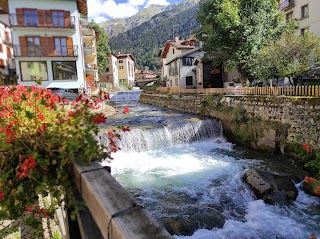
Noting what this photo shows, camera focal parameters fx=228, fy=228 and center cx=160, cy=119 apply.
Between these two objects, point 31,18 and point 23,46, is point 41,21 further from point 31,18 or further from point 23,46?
point 23,46

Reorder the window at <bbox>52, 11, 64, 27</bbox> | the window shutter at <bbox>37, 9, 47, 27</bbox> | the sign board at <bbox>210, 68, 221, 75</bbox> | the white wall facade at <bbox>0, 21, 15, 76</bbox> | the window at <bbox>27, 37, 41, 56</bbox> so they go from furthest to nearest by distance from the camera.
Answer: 1. the white wall facade at <bbox>0, 21, 15, 76</bbox>
2. the sign board at <bbox>210, 68, 221, 75</bbox>
3. the window at <bbox>52, 11, 64, 27</bbox>
4. the window at <bbox>27, 37, 41, 56</bbox>
5. the window shutter at <bbox>37, 9, 47, 27</bbox>

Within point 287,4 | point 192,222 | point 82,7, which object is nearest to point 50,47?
point 82,7

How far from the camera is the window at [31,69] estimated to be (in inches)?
984

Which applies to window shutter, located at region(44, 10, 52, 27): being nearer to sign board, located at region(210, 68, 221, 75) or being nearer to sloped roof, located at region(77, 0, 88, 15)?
sloped roof, located at region(77, 0, 88, 15)

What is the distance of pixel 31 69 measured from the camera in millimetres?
25156

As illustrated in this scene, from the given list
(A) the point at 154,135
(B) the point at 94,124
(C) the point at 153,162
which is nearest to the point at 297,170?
(C) the point at 153,162

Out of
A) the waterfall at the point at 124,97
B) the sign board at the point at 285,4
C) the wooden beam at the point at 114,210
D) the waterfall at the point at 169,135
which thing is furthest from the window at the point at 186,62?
the wooden beam at the point at 114,210

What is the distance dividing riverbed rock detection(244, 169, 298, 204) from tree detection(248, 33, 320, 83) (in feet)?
27.2

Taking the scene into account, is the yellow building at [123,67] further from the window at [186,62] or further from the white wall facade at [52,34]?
the white wall facade at [52,34]

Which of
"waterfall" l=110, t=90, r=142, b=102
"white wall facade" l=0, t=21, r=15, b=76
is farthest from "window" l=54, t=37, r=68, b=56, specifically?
"waterfall" l=110, t=90, r=142, b=102

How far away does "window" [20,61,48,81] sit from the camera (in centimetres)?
2498

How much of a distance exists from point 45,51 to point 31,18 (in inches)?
141

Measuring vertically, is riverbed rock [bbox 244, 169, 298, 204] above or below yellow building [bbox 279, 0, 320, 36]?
below

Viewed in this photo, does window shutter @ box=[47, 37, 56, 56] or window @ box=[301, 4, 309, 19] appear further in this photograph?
window shutter @ box=[47, 37, 56, 56]
